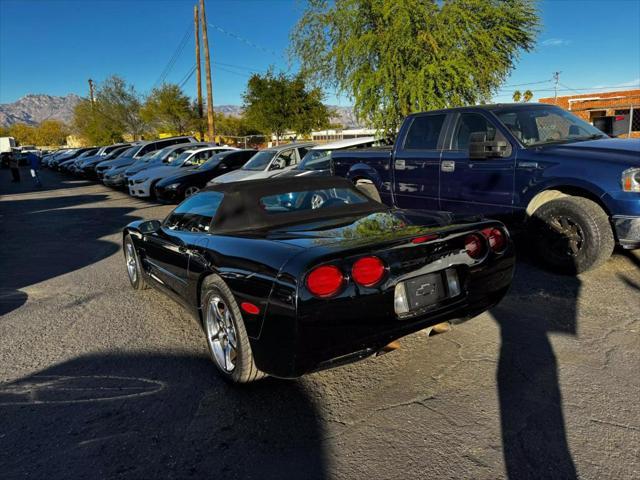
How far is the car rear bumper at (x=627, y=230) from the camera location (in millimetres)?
4283

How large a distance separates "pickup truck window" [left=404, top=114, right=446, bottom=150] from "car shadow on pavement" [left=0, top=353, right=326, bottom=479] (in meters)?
4.29

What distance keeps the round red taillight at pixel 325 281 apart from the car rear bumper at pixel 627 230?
3.40 metres

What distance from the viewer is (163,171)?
1408 centimetres

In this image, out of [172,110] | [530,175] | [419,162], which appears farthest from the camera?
[172,110]

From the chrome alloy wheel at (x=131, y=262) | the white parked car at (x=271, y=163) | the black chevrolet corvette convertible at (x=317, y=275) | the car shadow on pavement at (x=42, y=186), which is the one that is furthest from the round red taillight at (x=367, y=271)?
the car shadow on pavement at (x=42, y=186)

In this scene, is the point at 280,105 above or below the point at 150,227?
above

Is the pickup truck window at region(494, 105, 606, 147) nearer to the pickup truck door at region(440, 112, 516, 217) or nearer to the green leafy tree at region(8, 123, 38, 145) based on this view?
the pickup truck door at region(440, 112, 516, 217)

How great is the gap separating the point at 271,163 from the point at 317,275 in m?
9.31

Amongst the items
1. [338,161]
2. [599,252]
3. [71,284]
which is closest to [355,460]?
[599,252]

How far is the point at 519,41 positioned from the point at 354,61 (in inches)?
187

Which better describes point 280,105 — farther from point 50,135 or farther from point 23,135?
point 23,135

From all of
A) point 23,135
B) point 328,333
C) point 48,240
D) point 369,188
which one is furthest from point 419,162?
point 23,135

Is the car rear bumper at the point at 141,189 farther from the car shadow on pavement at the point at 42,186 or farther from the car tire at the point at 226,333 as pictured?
Result: the car tire at the point at 226,333

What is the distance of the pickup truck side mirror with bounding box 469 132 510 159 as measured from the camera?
519 cm
